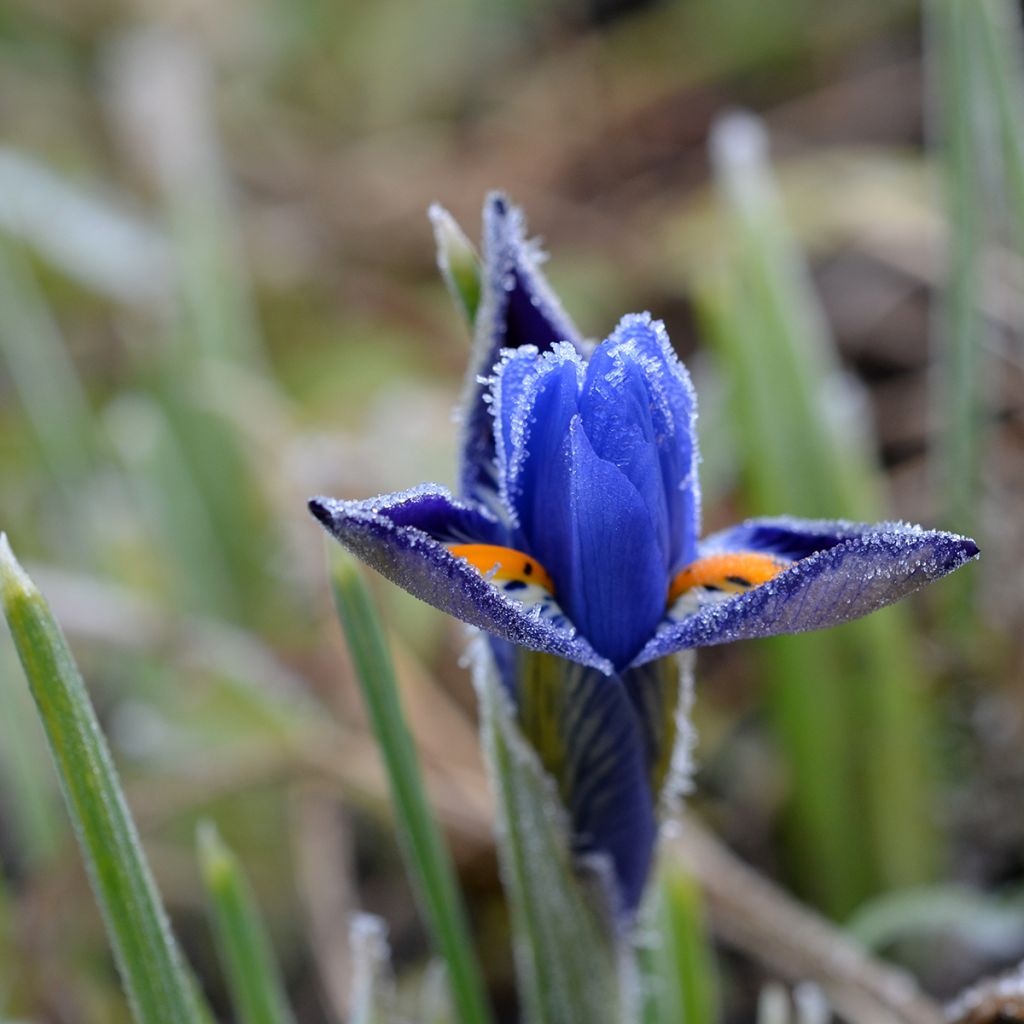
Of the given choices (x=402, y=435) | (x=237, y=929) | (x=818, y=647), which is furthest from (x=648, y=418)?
(x=402, y=435)

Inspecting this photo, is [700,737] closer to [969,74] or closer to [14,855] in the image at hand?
[969,74]

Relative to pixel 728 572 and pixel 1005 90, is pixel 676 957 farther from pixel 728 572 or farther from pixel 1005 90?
pixel 1005 90

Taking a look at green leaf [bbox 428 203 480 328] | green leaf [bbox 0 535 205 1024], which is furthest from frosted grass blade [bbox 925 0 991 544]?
green leaf [bbox 0 535 205 1024]

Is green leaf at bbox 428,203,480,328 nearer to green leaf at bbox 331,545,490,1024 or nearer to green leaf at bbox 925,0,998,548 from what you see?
green leaf at bbox 331,545,490,1024

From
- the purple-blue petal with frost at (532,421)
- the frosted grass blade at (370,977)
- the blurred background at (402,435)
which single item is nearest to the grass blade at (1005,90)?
the blurred background at (402,435)

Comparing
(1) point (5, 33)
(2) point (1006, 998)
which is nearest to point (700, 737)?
(2) point (1006, 998)

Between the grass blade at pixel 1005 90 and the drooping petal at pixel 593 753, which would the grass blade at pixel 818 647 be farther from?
the drooping petal at pixel 593 753
